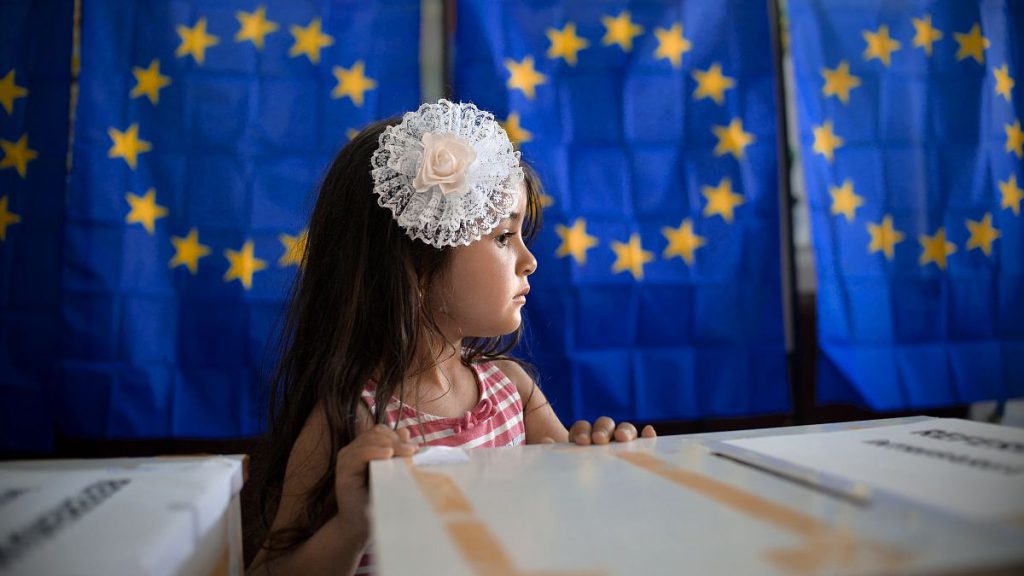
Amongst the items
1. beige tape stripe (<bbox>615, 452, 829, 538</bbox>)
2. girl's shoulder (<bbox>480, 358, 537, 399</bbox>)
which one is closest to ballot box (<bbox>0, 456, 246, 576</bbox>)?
beige tape stripe (<bbox>615, 452, 829, 538</bbox>)

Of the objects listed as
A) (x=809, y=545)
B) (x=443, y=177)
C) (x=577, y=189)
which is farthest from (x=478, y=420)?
(x=577, y=189)

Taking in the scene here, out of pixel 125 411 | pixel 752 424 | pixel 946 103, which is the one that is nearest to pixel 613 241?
pixel 752 424

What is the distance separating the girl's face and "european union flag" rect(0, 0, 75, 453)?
3.58ft

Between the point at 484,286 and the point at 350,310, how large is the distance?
0.62ft

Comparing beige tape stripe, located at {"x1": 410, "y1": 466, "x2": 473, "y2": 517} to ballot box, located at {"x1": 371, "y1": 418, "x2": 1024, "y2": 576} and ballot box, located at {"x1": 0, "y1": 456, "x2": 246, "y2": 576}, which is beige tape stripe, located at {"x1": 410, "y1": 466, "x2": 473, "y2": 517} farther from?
ballot box, located at {"x1": 0, "y1": 456, "x2": 246, "y2": 576}

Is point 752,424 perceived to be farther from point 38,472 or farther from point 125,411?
point 38,472

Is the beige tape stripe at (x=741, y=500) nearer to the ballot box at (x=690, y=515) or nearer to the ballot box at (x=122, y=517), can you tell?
the ballot box at (x=690, y=515)

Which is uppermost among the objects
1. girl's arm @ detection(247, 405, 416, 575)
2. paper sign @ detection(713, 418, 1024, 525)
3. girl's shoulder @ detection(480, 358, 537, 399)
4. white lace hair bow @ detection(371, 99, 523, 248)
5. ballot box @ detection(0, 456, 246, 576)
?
white lace hair bow @ detection(371, 99, 523, 248)

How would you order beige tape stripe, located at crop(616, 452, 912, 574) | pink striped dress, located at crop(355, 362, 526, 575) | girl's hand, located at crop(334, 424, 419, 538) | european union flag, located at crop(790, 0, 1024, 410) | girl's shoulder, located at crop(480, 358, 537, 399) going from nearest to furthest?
beige tape stripe, located at crop(616, 452, 912, 574) < girl's hand, located at crop(334, 424, 419, 538) < pink striped dress, located at crop(355, 362, 526, 575) < girl's shoulder, located at crop(480, 358, 537, 399) < european union flag, located at crop(790, 0, 1024, 410)

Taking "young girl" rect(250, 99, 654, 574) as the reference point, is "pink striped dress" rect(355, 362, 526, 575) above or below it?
below

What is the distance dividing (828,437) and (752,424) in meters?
1.31

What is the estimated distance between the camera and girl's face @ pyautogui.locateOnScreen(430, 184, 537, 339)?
1.03m

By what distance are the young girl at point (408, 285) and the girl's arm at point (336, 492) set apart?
3 cm

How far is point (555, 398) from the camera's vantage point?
1727mm
